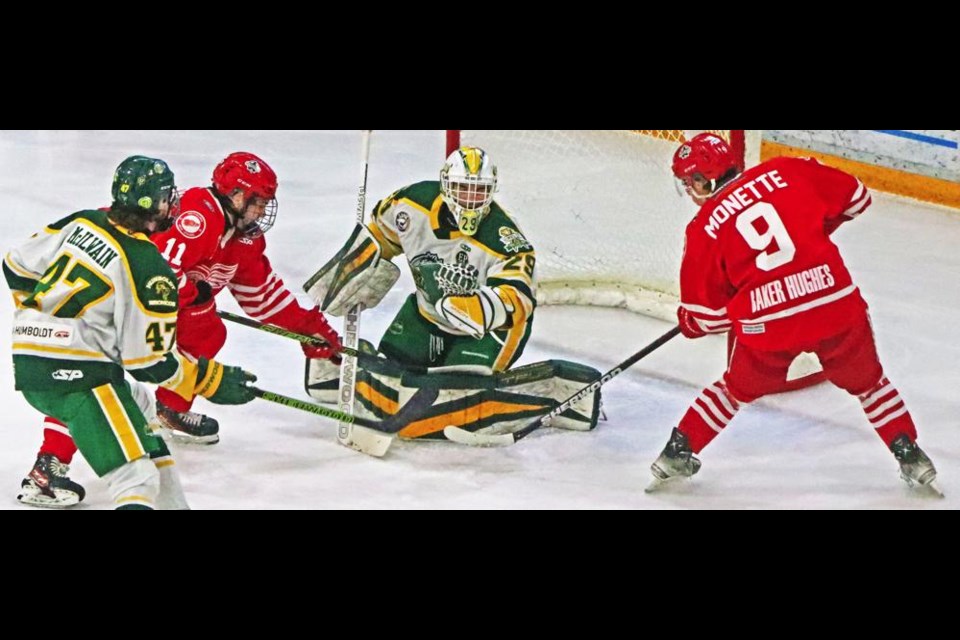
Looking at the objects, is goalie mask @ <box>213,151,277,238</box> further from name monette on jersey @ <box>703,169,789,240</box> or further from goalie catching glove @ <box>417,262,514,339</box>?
name monette on jersey @ <box>703,169,789,240</box>

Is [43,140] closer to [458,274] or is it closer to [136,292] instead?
[458,274]

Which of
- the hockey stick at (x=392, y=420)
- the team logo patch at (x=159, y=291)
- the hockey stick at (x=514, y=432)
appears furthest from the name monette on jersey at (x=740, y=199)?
the team logo patch at (x=159, y=291)

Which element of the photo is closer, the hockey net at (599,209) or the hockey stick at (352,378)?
the hockey stick at (352,378)

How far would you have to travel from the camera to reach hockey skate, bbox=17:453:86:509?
468 cm

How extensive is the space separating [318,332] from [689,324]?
1307 mm

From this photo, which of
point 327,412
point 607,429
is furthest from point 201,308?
point 607,429

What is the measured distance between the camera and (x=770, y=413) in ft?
18.1

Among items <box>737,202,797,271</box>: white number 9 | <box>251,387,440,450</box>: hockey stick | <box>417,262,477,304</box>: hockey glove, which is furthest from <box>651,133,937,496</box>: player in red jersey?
<box>251,387,440,450</box>: hockey stick

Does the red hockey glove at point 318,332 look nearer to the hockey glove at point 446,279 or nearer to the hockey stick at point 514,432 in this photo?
the hockey glove at point 446,279

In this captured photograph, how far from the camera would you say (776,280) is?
183 inches

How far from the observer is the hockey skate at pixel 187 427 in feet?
17.0

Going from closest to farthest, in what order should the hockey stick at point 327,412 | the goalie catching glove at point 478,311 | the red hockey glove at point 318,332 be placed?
the hockey stick at point 327,412 < the goalie catching glove at point 478,311 < the red hockey glove at point 318,332

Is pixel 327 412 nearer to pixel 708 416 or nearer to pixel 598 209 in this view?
pixel 708 416

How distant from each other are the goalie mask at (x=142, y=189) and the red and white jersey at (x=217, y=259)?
1.71 ft
